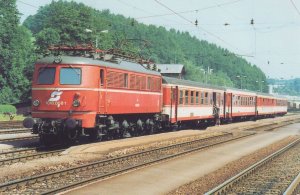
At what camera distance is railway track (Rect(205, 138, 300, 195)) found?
42.1 ft

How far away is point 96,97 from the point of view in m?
20.4

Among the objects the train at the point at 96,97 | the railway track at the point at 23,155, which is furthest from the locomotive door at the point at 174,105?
the railway track at the point at 23,155

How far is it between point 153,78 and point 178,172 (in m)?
12.2

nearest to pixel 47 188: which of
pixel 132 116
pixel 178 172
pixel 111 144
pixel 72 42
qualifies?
pixel 178 172

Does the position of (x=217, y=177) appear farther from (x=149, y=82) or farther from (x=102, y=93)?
(x=149, y=82)

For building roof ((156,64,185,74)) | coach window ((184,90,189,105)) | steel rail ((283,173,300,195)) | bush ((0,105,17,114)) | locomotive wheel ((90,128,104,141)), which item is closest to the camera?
steel rail ((283,173,300,195))

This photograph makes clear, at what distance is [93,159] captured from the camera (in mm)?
17578

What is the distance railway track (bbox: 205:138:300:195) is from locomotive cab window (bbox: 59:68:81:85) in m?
8.10

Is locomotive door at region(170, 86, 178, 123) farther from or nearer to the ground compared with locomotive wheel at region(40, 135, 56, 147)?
farther from the ground

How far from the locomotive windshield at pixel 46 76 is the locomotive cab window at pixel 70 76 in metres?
0.41

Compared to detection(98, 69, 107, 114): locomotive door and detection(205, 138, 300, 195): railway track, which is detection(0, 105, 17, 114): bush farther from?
detection(205, 138, 300, 195): railway track

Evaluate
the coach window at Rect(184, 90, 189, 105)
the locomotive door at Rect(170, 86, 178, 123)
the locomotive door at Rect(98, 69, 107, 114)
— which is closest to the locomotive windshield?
the locomotive door at Rect(98, 69, 107, 114)

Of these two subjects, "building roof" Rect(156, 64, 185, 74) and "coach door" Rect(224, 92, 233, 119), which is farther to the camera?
"building roof" Rect(156, 64, 185, 74)

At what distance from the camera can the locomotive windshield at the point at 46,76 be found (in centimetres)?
2034
